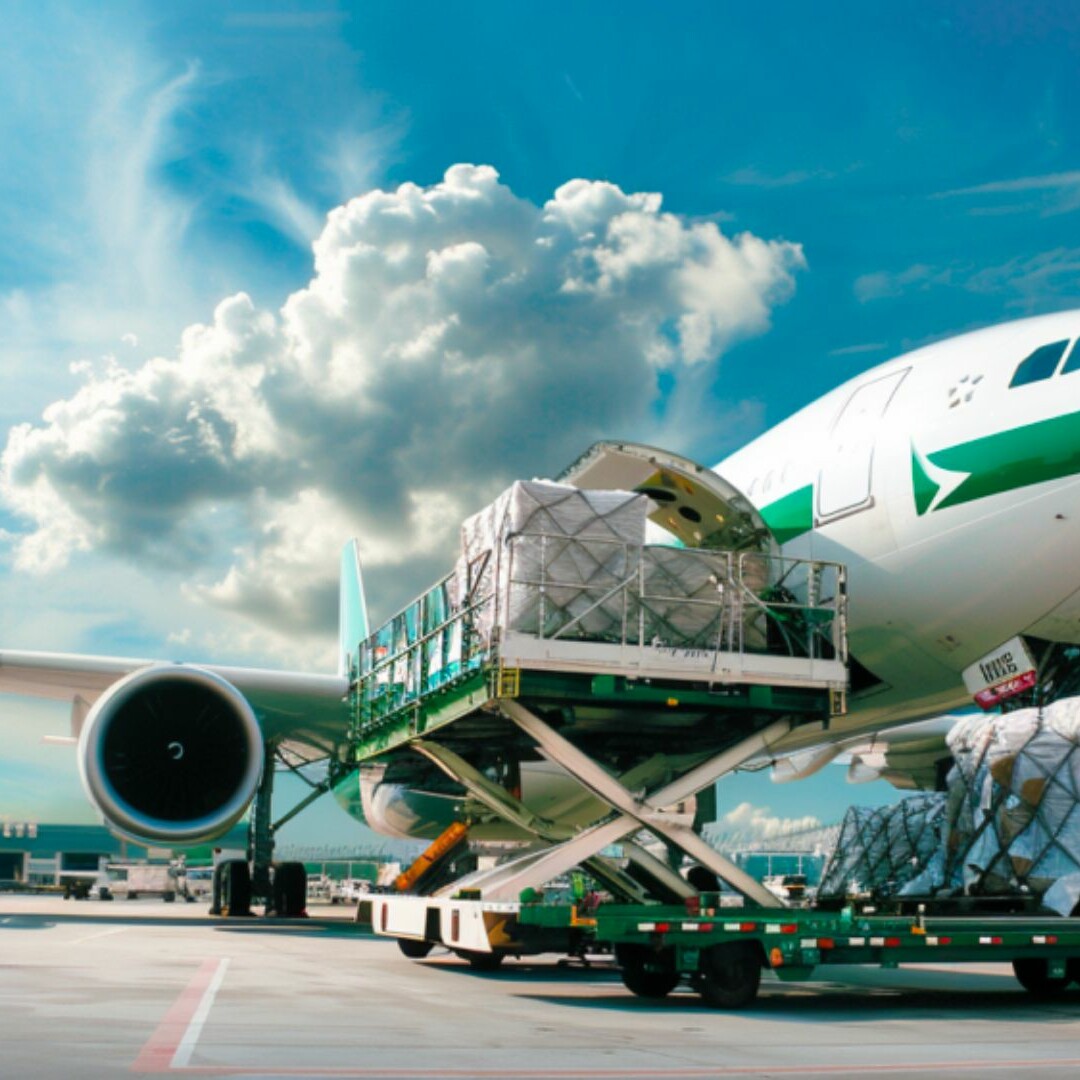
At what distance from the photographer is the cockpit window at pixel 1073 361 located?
34.7 feet

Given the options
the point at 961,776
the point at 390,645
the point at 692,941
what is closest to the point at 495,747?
the point at 390,645

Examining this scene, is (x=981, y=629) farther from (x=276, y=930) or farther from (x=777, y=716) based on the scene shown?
(x=276, y=930)

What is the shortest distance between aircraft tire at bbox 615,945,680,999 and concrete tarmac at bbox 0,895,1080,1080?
0.67 ft

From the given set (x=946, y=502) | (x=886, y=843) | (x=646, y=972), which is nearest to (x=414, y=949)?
(x=646, y=972)

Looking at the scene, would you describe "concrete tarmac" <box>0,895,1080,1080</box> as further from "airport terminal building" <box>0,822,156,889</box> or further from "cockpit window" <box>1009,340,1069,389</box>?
"airport terminal building" <box>0,822,156,889</box>

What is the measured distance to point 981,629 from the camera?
11469 mm

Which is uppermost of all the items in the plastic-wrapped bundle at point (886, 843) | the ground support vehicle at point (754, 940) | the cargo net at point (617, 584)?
the cargo net at point (617, 584)

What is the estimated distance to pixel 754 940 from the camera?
10477 millimetres

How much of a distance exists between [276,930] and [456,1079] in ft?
49.2

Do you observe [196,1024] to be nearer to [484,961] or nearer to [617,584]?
[617,584]

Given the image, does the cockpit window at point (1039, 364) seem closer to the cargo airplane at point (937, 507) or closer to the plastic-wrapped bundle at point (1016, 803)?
the cargo airplane at point (937, 507)

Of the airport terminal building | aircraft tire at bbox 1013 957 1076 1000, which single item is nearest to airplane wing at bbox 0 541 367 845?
aircraft tire at bbox 1013 957 1076 1000

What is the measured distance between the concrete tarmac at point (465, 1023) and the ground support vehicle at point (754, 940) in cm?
27

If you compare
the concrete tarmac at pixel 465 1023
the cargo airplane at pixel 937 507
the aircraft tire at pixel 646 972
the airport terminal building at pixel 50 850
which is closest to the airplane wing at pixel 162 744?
the concrete tarmac at pixel 465 1023
